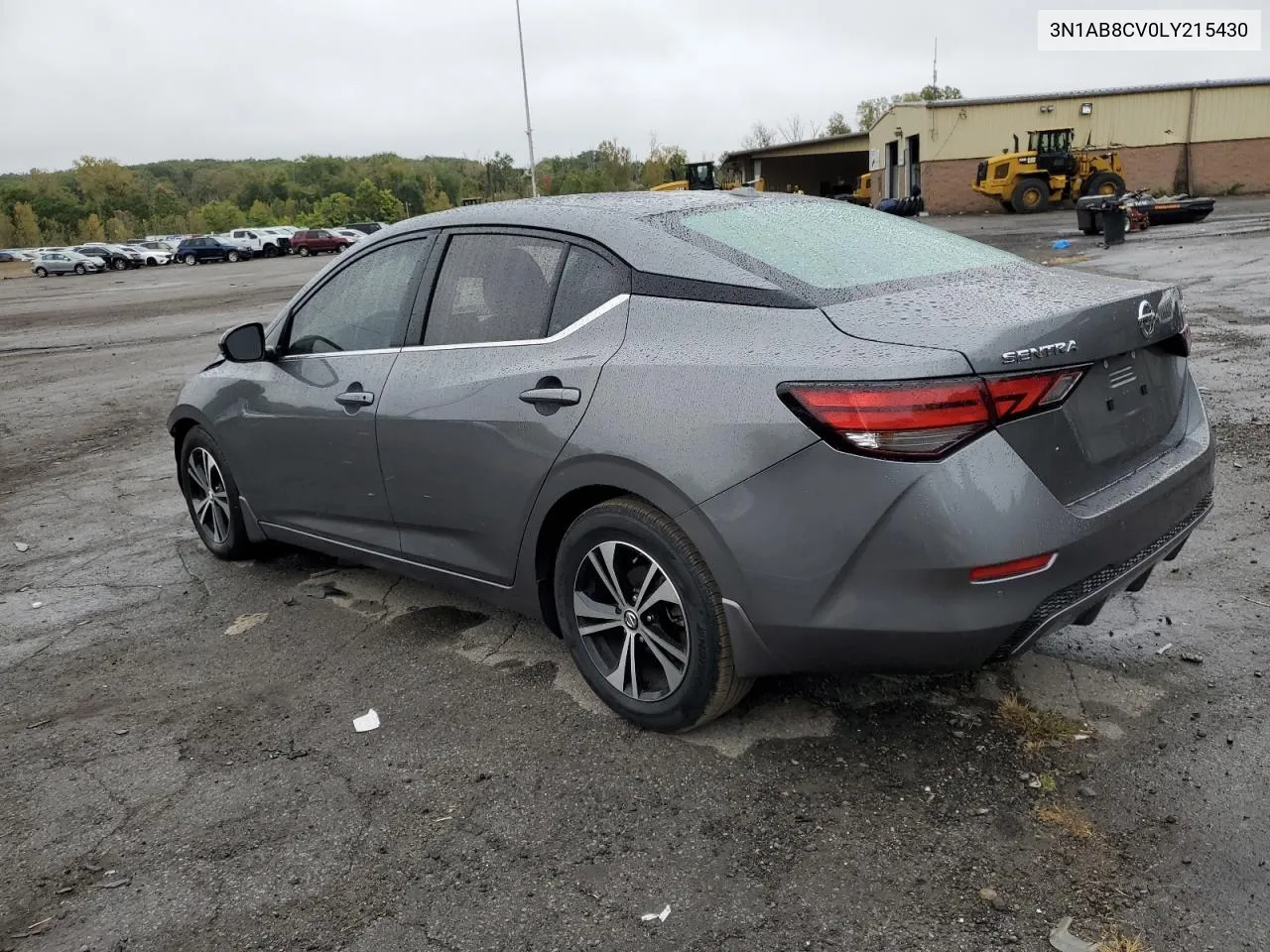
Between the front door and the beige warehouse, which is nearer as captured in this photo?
the front door

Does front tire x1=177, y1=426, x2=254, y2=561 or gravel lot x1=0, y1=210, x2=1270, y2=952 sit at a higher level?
front tire x1=177, y1=426, x2=254, y2=561

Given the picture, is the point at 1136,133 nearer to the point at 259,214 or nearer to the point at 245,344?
the point at 245,344

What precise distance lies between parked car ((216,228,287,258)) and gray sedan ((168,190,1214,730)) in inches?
2362

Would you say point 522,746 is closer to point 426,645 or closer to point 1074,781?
point 426,645

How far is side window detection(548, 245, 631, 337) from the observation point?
3346 mm

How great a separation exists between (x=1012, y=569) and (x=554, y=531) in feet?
4.94

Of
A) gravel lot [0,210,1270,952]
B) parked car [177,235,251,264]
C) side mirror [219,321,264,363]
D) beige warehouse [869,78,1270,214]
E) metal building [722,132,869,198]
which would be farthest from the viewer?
metal building [722,132,869,198]

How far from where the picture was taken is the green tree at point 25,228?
113312mm

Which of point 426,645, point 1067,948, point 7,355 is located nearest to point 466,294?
point 426,645

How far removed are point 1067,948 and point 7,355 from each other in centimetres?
1864

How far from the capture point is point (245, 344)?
4.64 m

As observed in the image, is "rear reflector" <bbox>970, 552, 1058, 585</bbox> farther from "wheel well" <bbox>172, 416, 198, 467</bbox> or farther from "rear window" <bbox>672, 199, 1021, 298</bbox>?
"wheel well" <bbox>172, 416, 198, 467</bbox>

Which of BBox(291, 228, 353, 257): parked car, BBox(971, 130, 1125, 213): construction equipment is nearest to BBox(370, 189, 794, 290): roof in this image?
BBox(971, 130, 1125, 213): construction equipment

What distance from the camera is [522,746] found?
339 cm
